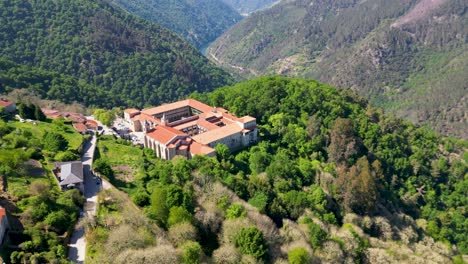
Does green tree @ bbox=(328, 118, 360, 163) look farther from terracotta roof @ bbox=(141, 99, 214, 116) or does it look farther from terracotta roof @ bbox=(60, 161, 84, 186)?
terracotta roof @ bbox=(60, 161, 84, 186)

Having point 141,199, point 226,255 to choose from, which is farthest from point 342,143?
point 141,199

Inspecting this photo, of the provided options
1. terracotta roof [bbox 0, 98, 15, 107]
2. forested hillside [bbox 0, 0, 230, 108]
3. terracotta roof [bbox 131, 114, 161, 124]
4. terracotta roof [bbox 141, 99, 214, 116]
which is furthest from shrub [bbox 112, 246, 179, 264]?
forested hillside [bbox 0, 0, 230, 108]

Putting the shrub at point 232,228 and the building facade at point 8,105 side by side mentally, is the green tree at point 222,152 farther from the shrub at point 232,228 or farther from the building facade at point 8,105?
the building facade at point 8,105

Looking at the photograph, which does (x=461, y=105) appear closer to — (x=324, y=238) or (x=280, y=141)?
(x=280, y=141)

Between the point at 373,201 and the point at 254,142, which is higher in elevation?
the point at 254,142

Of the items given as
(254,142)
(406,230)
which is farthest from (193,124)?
(406,230)

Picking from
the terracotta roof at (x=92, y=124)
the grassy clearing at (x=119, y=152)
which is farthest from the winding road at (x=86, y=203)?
the terracotta roof at (x=92, y=124)
